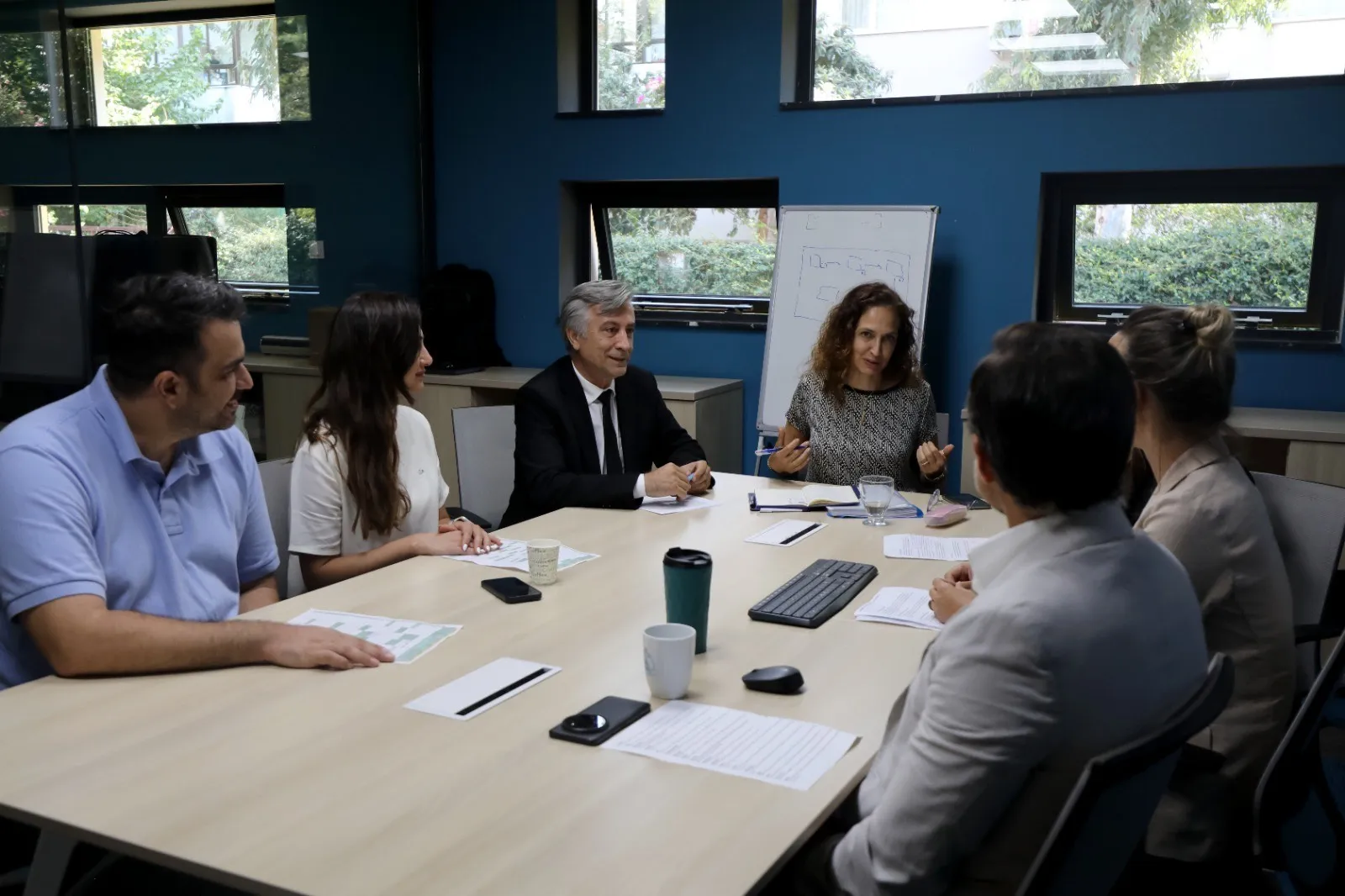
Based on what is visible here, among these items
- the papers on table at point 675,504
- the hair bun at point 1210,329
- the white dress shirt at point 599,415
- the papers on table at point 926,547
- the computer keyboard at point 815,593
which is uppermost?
the hair bun at point 1210,329

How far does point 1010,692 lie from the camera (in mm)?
1187

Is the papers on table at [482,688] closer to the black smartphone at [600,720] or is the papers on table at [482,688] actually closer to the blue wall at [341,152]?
the black smartphone at [600,720]

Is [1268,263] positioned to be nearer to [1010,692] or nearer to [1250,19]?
[1250,19]

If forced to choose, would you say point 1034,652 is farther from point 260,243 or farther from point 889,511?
point 260,243

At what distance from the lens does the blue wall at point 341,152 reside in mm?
4348

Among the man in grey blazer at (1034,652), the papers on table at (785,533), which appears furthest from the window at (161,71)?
the man in grey blazer at (1034,652)

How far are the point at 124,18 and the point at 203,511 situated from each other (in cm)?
264

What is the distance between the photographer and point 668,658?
166 cm

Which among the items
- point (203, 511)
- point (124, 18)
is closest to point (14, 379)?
point (124, 18)

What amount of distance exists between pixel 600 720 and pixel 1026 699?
24.2 inches

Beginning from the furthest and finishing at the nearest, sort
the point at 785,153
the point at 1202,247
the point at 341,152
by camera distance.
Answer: the point at 341,152 < the point at 785,153 < the point at 1202,247

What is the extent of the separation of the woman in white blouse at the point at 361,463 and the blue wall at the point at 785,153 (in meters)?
2.35

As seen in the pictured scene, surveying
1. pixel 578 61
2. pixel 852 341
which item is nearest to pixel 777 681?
pixel 852 341

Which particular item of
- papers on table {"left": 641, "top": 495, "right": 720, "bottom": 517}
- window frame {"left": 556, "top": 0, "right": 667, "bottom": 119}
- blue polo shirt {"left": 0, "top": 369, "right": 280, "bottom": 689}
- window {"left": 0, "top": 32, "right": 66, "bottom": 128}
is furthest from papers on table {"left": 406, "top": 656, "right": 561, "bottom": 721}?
window frame {"left": 556, "top": 0, "right": 667, "bottom": 119}
